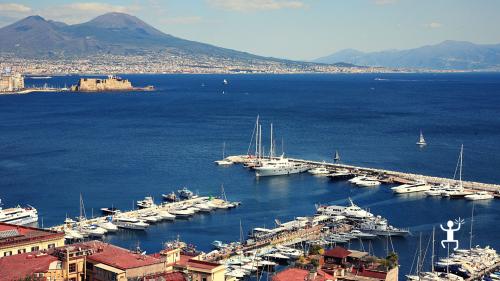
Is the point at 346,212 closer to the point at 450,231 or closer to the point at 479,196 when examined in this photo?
the point at 450,231

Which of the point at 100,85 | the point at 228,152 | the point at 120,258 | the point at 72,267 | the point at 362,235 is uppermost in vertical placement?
the point at 100,85

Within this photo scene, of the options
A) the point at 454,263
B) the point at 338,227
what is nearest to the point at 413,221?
the point at 338,227

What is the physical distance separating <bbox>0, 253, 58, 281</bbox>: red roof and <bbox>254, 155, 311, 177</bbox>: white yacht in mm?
41611

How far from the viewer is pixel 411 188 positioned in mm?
52281

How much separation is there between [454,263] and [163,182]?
30491mm

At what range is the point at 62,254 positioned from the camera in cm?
1819

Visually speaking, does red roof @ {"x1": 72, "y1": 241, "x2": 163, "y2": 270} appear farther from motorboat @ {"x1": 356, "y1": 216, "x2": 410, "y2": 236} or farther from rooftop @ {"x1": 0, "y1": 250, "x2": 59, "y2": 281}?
motorboat @ {"x1": 356, "y1": 216, "x2": 410, "y2": 236}

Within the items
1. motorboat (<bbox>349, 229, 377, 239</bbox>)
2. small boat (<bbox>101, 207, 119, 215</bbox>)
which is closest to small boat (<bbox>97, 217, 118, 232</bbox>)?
small boat (<bbox>101, 207, 119, 215</bbox>)

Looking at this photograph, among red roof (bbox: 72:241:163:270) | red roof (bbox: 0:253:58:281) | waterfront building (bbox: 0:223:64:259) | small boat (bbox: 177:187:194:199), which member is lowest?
small boat (bbox: 177:187:194:199)

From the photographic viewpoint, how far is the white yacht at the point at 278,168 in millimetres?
60062

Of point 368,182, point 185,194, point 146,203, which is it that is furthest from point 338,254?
point 368,182

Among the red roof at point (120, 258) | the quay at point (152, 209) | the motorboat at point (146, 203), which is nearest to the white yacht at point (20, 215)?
the quay at point (152, 209)

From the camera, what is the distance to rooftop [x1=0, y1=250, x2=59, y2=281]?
1725 cm

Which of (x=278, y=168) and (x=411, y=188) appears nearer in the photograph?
(x=411, y=188)
